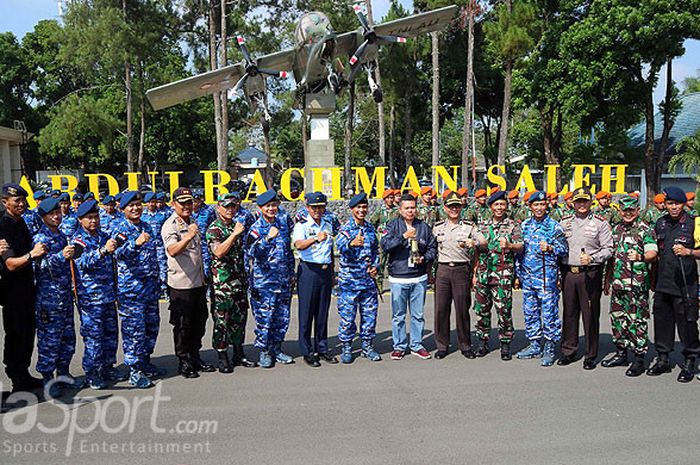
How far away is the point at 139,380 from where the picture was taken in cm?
512

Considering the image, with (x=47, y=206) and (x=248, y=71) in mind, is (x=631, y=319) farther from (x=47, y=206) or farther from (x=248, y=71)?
(x=248, y=71)

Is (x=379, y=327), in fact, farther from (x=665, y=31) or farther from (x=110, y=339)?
(x=665, y=31)

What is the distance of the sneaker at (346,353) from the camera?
5871mm

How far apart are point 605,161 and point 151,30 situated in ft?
75.5

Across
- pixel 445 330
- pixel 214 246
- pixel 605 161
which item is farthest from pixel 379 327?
pixel 605 161

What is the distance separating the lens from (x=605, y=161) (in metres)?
27.6

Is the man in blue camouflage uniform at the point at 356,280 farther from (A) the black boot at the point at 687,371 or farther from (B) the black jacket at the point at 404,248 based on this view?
(A) the black boot at the point at 687,371

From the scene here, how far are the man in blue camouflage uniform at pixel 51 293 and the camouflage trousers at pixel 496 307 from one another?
3.98m

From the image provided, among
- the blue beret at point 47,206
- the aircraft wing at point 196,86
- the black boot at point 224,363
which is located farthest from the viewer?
the aircraft wing at point 196,86

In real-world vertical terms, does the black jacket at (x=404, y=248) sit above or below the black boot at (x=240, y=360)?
above

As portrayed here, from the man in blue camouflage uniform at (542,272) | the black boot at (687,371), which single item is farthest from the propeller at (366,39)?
the black boot at (687,371)

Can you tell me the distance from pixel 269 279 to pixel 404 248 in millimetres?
1432

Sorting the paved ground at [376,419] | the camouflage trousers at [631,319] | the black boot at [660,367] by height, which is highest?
the camouflage trousers at [631,319]

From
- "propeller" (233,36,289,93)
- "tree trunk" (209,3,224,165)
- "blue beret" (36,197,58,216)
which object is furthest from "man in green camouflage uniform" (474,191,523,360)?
"tree trunk" (209,3,224,165)
